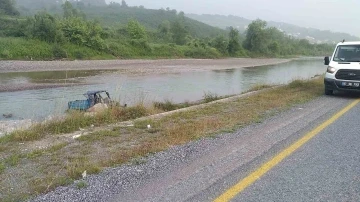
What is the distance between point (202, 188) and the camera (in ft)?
13.8

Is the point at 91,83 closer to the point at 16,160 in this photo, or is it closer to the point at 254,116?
the point at 254,116

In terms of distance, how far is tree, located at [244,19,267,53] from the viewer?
294ft

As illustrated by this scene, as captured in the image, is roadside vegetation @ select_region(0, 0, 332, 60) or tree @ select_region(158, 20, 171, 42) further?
tree @ select_region(158, 20, 171, 42)

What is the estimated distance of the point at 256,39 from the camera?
89.7 meters

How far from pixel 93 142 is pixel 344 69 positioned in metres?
10.0

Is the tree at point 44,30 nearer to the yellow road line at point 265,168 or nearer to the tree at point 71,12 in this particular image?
the tree at point 71,12

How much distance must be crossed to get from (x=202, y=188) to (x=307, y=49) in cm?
14422

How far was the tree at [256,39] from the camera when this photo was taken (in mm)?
89688

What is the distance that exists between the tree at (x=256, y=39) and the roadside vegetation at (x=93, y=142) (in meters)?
82.4

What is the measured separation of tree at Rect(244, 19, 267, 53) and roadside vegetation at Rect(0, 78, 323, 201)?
82.4 metres

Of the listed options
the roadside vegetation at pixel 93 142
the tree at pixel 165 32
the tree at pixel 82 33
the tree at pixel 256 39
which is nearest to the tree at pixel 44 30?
the tree at pixel 82 33

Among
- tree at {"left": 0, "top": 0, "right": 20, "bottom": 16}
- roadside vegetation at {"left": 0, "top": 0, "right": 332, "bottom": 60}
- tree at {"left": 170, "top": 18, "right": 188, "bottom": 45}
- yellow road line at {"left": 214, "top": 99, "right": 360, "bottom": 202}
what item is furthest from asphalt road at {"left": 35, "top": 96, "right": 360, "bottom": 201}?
tree at {"left": 0, "top": 0, "right": 20, "bottom": 16}

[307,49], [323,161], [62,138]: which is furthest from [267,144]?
[307,49]

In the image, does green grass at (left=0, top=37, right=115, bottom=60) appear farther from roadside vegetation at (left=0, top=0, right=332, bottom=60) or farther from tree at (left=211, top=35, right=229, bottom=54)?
tree at (left=211, top=35, right=229, bottom=54)
